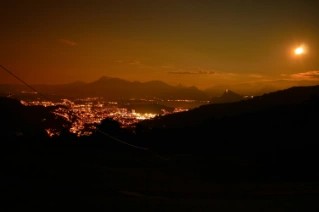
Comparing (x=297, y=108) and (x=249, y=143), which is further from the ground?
(x=297, y=108)

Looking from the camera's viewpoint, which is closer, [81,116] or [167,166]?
[167,166]

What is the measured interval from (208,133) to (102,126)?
29.2 ft

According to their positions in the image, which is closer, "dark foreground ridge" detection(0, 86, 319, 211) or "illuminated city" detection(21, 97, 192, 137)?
"dark foreground ridge" detection(0, 86, 319, 211)

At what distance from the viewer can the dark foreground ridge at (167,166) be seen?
7750mm

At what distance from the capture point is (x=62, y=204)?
699 centimetres

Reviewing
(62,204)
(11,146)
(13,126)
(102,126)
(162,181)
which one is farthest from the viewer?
(102,126)

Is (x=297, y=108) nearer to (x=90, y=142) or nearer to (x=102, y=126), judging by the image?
(x=102, y=126)

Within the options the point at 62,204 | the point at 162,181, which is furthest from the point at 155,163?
the point at 62,204

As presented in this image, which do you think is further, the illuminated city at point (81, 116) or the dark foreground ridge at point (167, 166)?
the illuminated city at point (81, 116)

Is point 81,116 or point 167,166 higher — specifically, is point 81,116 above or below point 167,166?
above

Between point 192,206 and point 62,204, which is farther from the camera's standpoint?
point 192,206

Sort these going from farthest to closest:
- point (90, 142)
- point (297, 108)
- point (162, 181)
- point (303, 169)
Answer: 1. point (297, 108)
2. point (90, 142)
3. point (303, 169)
4. point (162, 181)

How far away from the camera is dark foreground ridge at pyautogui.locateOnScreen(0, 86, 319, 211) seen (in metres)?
7.75

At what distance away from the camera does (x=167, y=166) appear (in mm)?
14555
